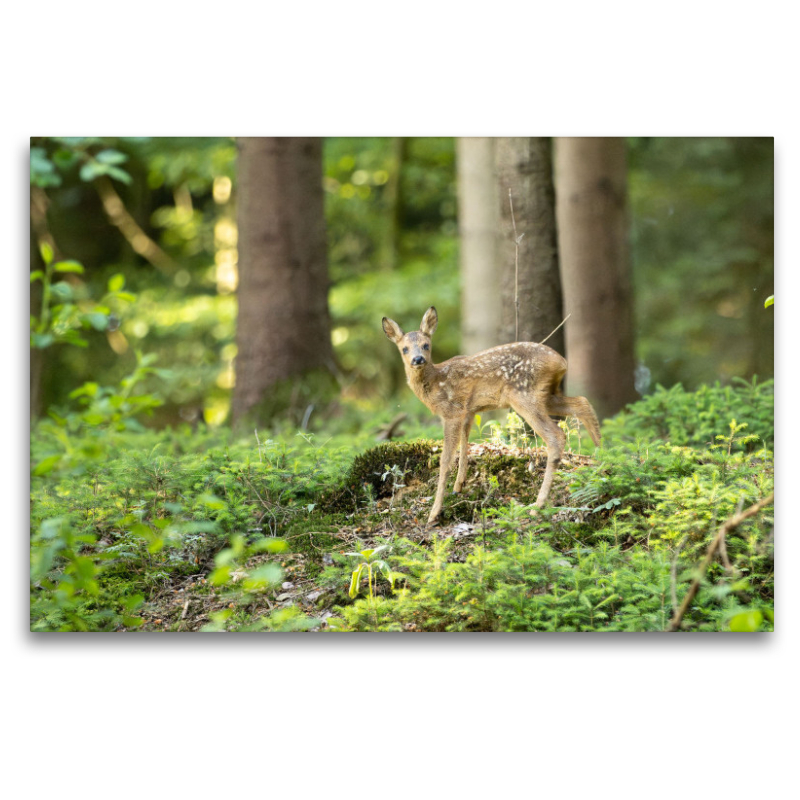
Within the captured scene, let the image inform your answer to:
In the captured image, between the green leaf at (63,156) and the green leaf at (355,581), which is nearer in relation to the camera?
the green leaf at (63,156)

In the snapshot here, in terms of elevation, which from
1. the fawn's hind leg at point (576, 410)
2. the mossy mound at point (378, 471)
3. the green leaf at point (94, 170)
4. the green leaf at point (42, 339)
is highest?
the green leaf at point (94, 170)

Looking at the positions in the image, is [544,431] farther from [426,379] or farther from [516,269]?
[516,269]

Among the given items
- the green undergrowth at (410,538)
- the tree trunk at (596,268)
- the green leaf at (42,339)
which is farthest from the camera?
the tree trunk at (596,268)

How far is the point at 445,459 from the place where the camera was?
13.1 ft

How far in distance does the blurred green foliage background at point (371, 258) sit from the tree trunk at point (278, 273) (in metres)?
0.42

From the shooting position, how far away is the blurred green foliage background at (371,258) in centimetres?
629

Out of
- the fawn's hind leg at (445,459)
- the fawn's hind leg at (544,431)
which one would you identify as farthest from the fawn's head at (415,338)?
the fawn's hind leg at (544,431)

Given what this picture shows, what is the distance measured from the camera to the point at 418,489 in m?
4.13

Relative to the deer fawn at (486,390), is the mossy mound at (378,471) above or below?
below

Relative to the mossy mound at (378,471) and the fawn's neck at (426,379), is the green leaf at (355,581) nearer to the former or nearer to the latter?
the mossy mound at (378,471)

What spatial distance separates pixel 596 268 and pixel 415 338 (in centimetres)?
223

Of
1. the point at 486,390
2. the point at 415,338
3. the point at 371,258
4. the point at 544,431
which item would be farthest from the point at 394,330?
the point at 371,258

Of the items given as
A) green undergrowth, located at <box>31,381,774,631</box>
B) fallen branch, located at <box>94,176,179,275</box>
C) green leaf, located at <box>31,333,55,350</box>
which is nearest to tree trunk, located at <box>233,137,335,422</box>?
green undergrowth, located at <box>31,381,774,631</box>

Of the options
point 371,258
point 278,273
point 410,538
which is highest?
point 371,258
